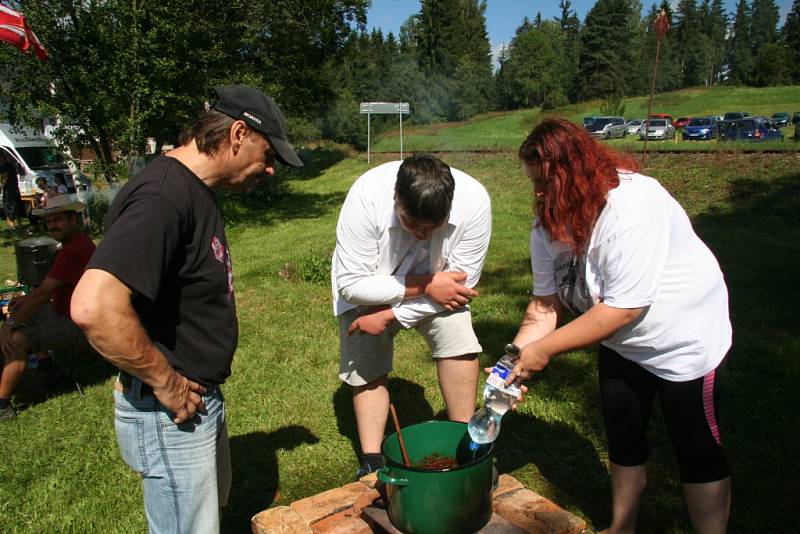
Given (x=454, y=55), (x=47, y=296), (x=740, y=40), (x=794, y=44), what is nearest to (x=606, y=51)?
(x=454, y=55)

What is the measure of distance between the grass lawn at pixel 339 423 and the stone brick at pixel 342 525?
0.93 meters

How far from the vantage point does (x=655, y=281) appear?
6.72ft

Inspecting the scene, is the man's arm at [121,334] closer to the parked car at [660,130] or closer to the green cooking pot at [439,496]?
the green cooking pot at [439,496]

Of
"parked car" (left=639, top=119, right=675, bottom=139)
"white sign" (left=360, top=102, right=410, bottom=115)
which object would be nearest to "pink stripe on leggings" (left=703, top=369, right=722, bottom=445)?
"white sign" (left=360, top=102, right=410, bottom=115)

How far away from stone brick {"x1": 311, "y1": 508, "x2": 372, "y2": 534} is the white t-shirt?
4.03 feet

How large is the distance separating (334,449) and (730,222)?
959 cm

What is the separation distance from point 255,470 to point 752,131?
23469 millimetres

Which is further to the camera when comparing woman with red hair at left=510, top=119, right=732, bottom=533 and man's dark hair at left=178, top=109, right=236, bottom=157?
woman with red hair at left=510, top=119, right=732, bottom=533

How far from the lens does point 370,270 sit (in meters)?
2.82

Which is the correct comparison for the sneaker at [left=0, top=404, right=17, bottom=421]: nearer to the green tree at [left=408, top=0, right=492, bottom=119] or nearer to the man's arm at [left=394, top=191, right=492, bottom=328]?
the man's arm at [left=394, top=191, right=492, bottom=328]

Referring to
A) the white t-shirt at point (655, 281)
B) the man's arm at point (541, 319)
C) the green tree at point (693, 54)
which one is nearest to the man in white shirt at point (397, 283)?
the man's arm at point (541, 319)

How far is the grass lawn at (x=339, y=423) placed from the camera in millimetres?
3172

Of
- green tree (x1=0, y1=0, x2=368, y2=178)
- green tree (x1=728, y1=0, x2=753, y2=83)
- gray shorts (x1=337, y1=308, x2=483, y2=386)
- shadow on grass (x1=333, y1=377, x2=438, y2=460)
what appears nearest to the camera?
gray shorts (x1=337, y1=308, x2=483, y2=386)

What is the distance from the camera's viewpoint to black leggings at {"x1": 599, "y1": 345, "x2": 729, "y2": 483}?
2.25 metres
